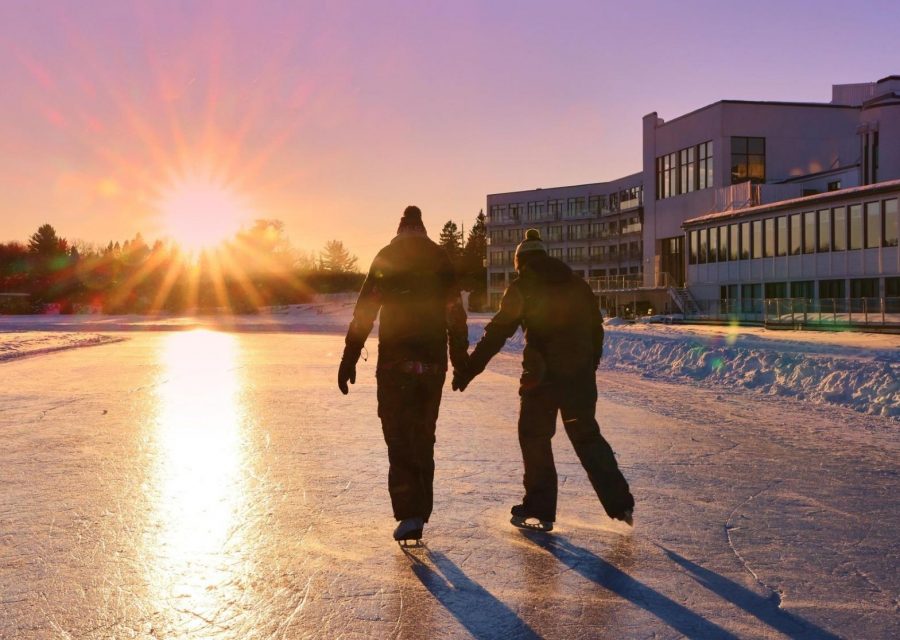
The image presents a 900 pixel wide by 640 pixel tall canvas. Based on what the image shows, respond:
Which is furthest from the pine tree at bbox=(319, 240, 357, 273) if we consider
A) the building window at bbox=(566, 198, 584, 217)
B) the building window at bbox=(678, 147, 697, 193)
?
the building window at bbox=(678, 147, 697, 193)

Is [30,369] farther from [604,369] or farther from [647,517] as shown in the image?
[647,517]

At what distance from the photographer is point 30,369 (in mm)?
17594

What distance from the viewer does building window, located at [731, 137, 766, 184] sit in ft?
139

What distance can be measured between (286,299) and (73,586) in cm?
7409

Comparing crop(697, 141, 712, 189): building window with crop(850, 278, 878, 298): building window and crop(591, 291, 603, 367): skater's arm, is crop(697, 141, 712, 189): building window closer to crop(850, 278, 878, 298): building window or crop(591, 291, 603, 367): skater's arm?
crop(850, 278, 878, 298): building window

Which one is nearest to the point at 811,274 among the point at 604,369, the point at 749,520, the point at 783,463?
the point at 604,369

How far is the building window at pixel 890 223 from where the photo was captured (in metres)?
28.0

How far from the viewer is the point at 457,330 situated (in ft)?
16.3

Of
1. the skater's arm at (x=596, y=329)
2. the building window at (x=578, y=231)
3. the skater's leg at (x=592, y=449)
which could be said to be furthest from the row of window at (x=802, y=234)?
the building window at (x=578, y=231)

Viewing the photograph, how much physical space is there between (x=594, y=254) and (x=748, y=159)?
44616 millimetres

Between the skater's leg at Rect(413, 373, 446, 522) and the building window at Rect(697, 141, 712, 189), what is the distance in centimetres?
4152

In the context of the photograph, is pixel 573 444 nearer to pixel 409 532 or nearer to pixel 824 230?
pixel 409 532

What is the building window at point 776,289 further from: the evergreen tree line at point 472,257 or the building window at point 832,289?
the evergreen tree line at point 472,257

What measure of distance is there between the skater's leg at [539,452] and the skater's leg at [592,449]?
113 millimetres
